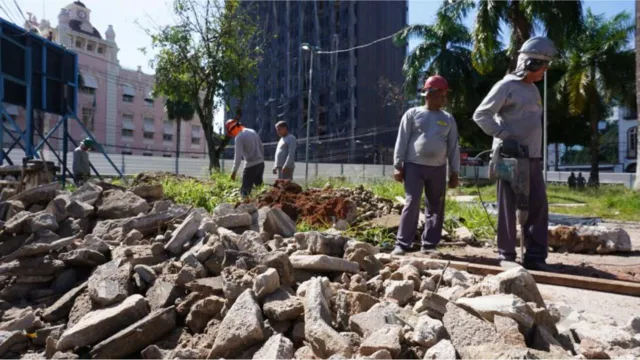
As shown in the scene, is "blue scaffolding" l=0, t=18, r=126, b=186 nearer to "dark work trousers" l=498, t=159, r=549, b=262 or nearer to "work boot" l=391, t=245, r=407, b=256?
"work boot" l=391, t=245, r=407, b=256

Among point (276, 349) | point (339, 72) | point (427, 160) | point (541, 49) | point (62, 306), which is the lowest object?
point (62, 306)

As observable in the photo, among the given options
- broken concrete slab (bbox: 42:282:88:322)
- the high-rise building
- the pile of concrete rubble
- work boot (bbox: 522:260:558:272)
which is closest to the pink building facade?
the high-rise building

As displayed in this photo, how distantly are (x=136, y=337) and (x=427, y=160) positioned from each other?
2.97 m

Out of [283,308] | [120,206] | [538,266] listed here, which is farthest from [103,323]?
[538,266]

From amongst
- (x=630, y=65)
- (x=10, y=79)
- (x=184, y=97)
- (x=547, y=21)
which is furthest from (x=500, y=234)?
(x=630, y=65)

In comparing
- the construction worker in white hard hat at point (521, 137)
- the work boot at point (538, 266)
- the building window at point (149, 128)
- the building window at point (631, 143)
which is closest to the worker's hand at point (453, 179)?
the construction worker in white hard hat at point (521, 137)

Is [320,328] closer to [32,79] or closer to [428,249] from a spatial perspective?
[428,249]

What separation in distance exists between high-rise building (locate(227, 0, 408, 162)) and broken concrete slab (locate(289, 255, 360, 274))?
129 feet

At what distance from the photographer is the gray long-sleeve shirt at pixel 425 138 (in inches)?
186

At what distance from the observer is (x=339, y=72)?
47.2m

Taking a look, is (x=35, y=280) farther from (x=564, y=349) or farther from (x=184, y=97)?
(x=184, y=97)

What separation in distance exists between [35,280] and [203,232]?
1.33 m

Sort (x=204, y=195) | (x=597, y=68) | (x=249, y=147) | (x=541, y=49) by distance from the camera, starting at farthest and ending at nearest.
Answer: (x=597, y=68) < (x=249, y=147) < (x=204, y=195) < (x=541, y=49)

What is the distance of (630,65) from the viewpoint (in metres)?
24.3
